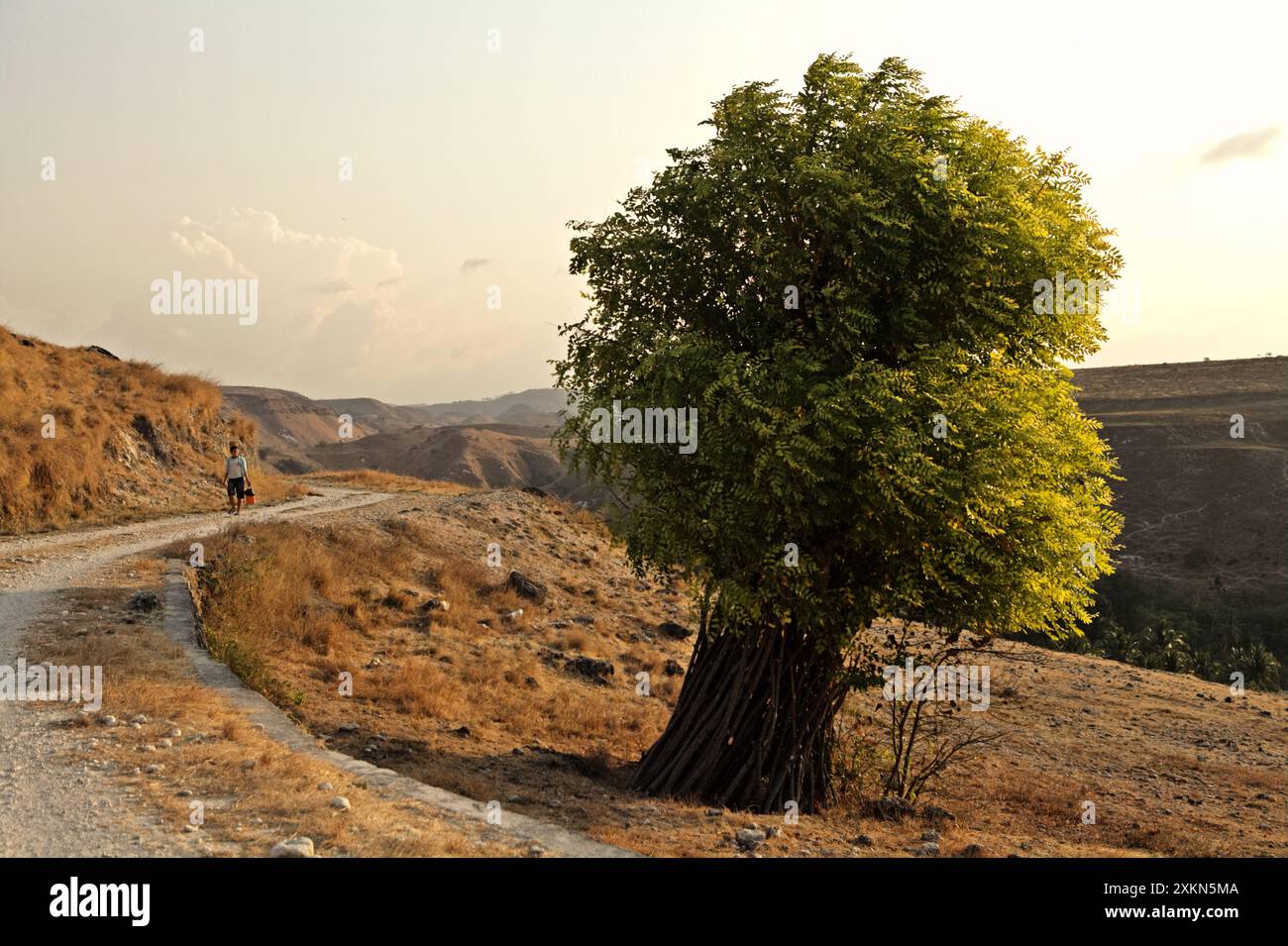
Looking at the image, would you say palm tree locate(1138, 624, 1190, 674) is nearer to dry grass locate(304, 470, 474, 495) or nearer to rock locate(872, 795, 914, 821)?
rock locate(872, 795, 914, 821)

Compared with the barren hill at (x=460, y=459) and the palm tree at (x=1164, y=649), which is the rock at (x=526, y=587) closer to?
the palm tree at (x=1164, y=649)

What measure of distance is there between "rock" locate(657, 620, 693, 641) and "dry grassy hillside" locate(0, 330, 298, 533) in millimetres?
13103

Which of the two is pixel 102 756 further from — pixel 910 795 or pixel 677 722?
pixel 910 795

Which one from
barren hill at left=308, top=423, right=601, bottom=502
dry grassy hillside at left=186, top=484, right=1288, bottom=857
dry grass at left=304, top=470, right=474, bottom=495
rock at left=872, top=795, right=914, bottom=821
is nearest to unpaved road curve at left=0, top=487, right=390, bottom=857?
dry grassy hillside at left=186, top=484, right=1288, bottom=857

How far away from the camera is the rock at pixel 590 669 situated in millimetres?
18453

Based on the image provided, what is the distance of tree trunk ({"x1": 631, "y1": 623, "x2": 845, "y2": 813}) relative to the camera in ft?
37.2

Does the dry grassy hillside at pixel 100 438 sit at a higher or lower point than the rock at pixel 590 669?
higher

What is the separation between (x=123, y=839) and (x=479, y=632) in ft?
42.4

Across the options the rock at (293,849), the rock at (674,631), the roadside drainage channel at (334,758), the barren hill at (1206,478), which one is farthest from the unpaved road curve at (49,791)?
the barren hill at (1206,478)

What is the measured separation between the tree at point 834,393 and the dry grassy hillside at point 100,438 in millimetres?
15301

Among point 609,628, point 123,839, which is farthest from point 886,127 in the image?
point 609,628

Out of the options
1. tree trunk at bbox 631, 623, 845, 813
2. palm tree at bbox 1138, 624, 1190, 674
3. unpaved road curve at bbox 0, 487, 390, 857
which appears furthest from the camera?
palm tree at bbox 1138, 624, 1190, 674

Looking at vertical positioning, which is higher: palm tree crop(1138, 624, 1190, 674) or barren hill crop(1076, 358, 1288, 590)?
barren hill crop(1076, 358, 1288, 590)
